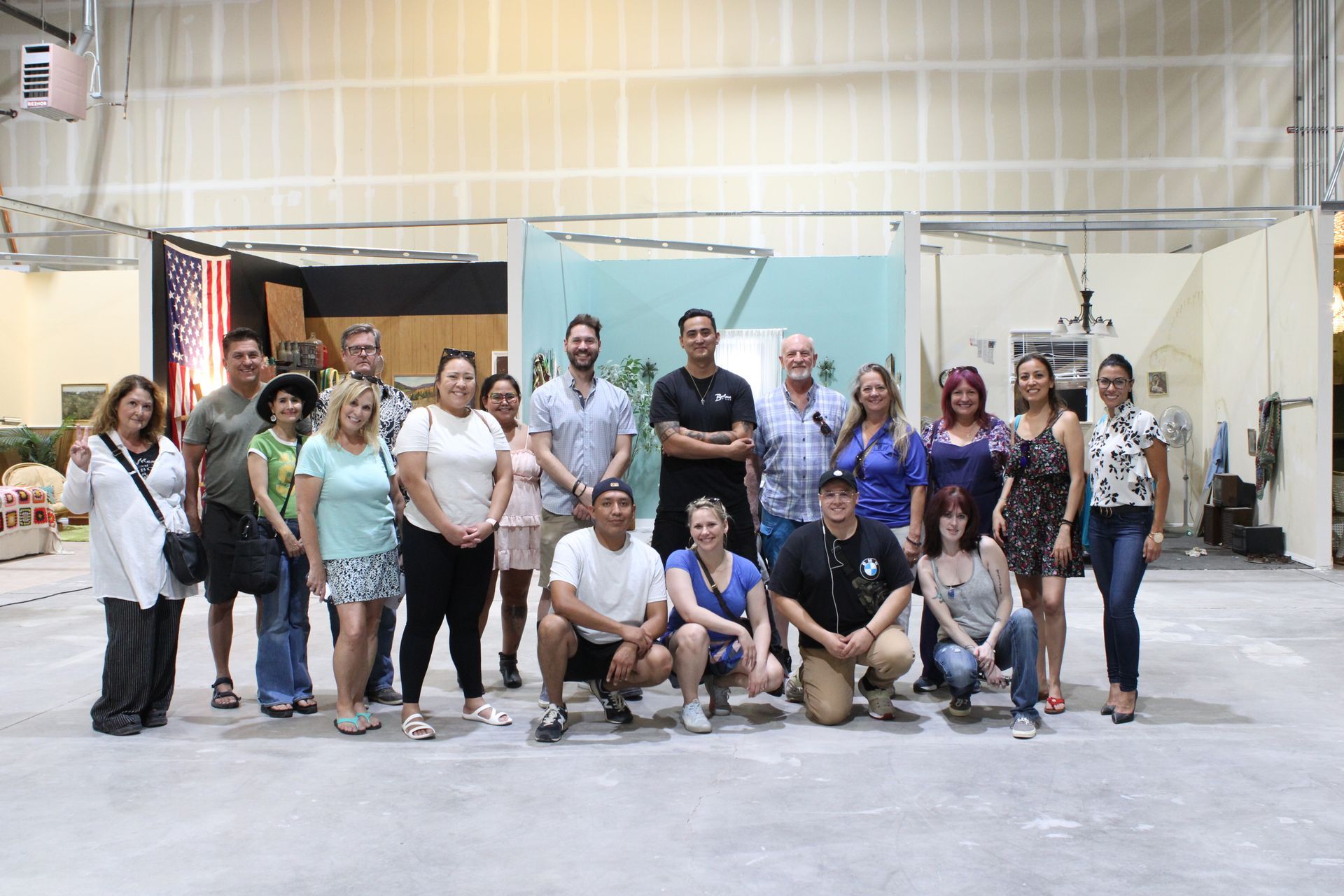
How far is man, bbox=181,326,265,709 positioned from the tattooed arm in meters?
1.63

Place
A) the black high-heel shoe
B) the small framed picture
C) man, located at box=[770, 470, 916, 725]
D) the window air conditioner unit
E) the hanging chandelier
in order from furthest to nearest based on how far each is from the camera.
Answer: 1. the small framed picture
2. the window air conditioner unit
3. the hanging chandelier
4. the black high-heel shoe
5. man, located at box=[770, 470, 916, 725]

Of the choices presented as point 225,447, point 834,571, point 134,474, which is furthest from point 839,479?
point 134,474

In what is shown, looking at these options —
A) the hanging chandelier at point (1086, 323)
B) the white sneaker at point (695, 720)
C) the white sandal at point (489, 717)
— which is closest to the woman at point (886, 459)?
the white sneaker at point (695, 720)

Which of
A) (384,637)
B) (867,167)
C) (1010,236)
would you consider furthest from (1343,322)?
(384,637)

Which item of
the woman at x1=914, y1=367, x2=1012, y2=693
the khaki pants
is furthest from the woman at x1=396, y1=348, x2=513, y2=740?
the woman at x1=914, y1=367, x2=1012, y2=693

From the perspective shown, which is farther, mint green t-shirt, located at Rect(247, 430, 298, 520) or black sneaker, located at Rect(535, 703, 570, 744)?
mint green t-shirt, located at Rect(247, 430, 298, 520)

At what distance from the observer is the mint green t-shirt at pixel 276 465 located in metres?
4.02

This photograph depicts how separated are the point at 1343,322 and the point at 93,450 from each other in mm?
10004

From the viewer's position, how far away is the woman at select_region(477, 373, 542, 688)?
15.0ft

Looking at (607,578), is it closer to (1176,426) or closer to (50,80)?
(1176,426)

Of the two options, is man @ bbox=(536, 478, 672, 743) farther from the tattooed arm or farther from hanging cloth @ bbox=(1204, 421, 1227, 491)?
hanging cloth @ bbox=(1204, 421, 1227, 491)

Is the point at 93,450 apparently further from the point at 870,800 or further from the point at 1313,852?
the point at 1313,852

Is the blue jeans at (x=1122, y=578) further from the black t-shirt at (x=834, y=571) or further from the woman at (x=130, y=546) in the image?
the woman at (x=130, y=546)

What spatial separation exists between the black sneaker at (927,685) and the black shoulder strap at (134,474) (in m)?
3.08
